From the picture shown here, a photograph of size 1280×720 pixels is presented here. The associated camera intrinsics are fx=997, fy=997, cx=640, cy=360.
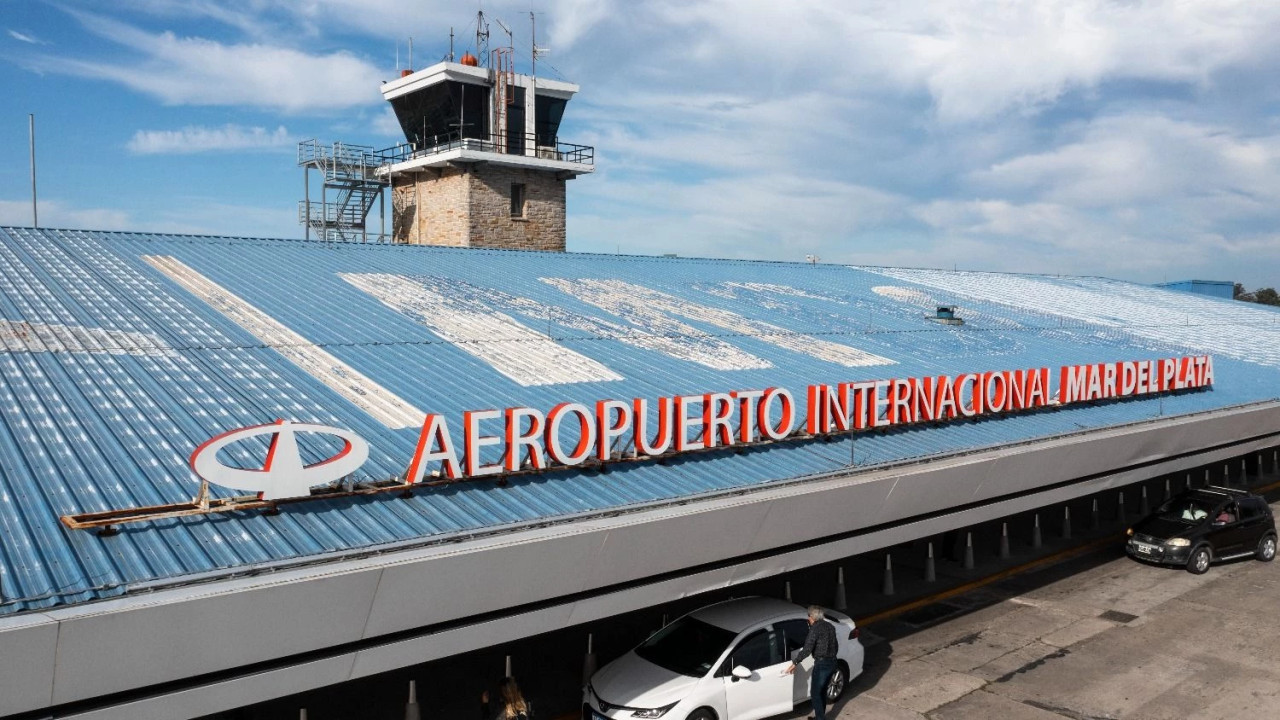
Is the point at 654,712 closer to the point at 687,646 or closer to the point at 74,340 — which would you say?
the point at 687,646

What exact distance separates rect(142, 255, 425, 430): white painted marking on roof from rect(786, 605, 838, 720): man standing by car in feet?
20.8

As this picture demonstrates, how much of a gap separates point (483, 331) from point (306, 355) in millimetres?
4297

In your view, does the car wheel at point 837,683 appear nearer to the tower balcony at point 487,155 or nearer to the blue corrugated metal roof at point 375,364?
the blue corrugated metal roof at point 375,364

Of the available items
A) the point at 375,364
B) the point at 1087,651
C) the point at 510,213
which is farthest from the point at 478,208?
the point at 1087,651

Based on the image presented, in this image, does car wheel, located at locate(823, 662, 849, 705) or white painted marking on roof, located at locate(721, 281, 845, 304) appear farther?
white painted marking on roof, located at locate(721, 281, 845, 304)

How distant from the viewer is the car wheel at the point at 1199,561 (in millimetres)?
22125

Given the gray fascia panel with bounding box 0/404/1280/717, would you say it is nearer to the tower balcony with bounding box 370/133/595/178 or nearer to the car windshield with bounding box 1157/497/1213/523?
the car windshield with bounding box 1157/497/1213/523

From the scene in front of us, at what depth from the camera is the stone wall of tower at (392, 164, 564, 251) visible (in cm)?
3612

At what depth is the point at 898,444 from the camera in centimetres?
1822

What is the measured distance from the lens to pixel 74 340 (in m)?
14.6

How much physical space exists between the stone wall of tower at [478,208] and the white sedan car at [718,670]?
23385 mm

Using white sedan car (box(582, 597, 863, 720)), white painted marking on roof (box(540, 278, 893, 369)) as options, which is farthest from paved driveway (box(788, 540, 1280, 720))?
white painted marking on roof (box(540, 278, 893, 369))

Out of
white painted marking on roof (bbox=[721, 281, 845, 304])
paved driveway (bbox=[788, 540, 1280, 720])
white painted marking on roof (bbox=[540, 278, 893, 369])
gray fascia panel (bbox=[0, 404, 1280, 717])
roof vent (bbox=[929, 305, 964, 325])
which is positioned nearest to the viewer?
gray fascia panel (bbox=[0, 404, 1280, 717])

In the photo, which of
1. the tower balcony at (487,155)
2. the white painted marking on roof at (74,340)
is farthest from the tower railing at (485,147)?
the white painted marking on roof at (74,340)
